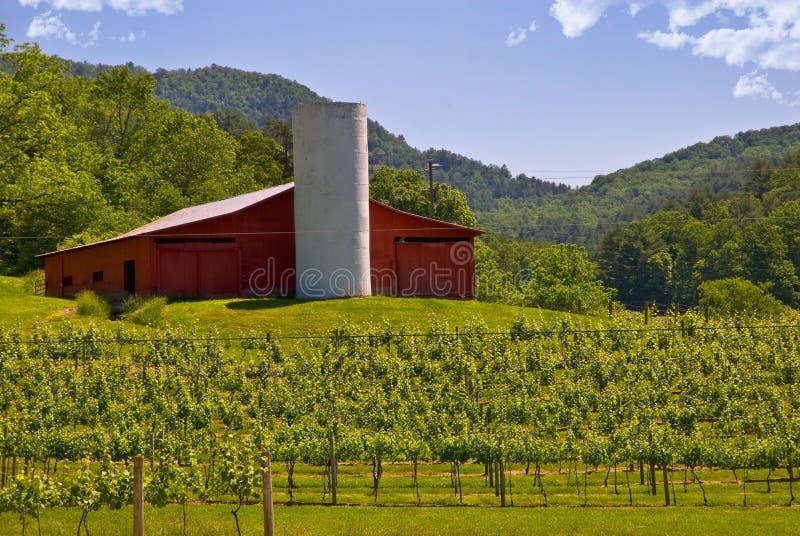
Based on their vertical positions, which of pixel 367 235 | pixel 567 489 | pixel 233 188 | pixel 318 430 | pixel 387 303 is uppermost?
pixel 233 188

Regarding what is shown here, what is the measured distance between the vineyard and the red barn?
1201 centimetres

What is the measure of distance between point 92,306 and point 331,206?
11.6 meters

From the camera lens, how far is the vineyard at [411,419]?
1049 inches

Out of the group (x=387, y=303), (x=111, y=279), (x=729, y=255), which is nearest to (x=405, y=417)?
(x=387, y=303)

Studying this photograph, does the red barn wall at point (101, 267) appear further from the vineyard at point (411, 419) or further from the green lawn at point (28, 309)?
the vineyard at point (411, 419)

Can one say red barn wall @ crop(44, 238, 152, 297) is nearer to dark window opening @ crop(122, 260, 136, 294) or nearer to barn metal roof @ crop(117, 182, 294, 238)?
dark window opening @ crop(122, 260, 136, 294)

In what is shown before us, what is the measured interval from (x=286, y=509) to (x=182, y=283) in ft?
82.7

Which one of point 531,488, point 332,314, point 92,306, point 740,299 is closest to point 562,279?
point 740,299

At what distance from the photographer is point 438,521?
23328 mm

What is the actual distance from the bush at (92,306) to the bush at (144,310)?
80 centimetres

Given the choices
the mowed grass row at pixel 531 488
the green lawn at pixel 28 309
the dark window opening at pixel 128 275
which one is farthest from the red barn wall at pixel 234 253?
the mowed grass row at pixel 531 488

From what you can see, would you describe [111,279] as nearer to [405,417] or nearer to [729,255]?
[405,417]

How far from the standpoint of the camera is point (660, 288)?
13400 cm

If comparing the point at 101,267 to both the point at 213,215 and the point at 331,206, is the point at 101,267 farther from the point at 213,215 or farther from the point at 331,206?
the point at 331,206
